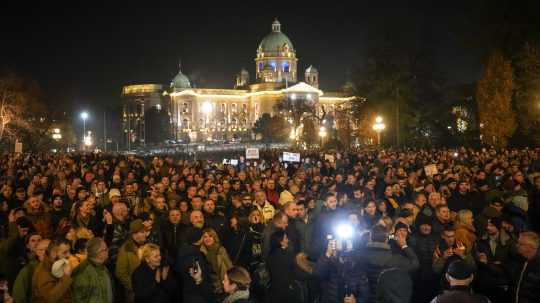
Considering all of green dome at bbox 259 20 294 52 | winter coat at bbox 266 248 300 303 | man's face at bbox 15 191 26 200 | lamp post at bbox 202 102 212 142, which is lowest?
winter coat at bbox 266 248 300 303

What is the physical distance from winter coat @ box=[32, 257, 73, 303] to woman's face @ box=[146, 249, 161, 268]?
78 cm

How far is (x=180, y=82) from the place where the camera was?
137000 millimetres

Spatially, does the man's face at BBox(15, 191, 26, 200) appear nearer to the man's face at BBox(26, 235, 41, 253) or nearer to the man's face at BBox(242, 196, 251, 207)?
Result: the man's face at BBox(242, 196, 251, 207)

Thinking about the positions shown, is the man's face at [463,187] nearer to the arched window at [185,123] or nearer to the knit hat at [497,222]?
the knit hat at [497,222]

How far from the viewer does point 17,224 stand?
814 cm

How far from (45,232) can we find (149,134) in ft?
355

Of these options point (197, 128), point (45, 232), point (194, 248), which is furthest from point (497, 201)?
point (197, 128)

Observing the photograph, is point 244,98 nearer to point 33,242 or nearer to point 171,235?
point 171,235

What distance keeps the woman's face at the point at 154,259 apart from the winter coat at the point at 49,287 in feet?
2.57

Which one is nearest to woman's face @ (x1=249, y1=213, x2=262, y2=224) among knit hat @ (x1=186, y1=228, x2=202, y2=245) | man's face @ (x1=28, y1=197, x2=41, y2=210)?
knit hat @ (x1=186, y1=228, x2=202, y2=245)

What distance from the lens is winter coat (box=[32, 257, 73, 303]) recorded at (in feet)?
18.6

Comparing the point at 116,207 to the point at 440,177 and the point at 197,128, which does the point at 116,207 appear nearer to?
the point at 440,177

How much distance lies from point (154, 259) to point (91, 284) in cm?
66

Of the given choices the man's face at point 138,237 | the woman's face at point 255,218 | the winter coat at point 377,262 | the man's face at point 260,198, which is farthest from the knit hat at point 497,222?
the man's face at point 138,237
